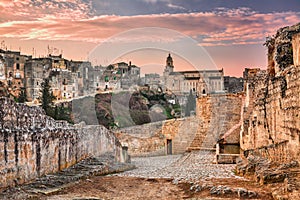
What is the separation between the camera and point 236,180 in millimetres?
10781

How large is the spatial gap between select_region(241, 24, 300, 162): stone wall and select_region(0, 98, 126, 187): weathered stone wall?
21.3ft

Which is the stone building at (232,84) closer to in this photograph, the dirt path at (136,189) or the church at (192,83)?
the church at (192,83)

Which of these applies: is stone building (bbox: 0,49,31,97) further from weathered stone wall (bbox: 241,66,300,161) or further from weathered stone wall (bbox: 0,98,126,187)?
weathered stone wall (bbox: 241,66,300,161)

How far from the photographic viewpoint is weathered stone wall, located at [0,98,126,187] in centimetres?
894

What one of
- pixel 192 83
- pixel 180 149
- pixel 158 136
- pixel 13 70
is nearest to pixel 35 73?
pixel 13 70

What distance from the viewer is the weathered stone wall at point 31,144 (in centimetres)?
894

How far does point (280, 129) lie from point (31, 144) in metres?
7.29

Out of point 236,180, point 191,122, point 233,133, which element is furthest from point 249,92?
point 236,180

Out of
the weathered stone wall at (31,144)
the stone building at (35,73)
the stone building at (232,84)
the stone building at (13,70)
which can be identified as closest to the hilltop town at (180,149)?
the weathered stone wall at (31,144)

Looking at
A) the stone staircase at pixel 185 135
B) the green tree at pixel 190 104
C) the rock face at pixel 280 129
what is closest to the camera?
the rock face at pixel 280 129

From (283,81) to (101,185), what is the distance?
20.3ft

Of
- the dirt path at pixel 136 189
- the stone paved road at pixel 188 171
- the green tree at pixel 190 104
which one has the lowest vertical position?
the stone paved road at pixel 188 171

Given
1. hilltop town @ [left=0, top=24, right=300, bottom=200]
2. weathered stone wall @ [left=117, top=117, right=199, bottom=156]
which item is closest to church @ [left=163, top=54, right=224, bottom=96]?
weathered stone wall @ [left=117, top=117, right=199, bottom=156]

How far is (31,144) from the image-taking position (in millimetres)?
9961
